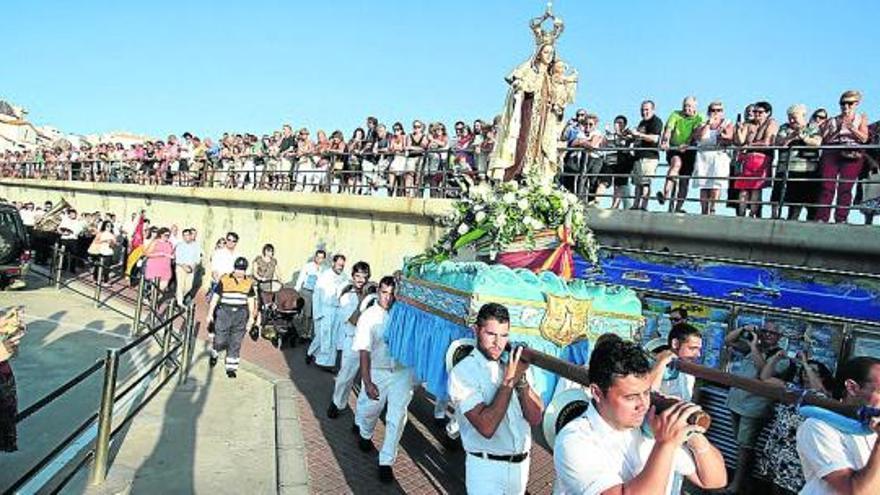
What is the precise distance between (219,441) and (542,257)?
399 cm

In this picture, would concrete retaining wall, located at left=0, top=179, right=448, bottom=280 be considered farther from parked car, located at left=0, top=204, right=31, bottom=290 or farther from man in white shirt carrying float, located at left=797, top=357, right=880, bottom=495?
man in white shirt carrying float, located at left=797, top=357, right=880, bottom=495

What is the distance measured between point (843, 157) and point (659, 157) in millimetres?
2663

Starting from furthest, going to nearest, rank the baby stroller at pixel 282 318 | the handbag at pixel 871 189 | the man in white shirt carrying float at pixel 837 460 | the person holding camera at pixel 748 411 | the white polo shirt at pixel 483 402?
the baby stroller at pixel 282 318
the handbag at pixel 871 189
the person holding camera at pixel 748 411
the white polo shirt at pixel 483 402
the man in white shirt carrying float at pixel 837 460

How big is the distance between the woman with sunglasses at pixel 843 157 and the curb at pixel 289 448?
6.73 m

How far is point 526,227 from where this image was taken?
19.5ft

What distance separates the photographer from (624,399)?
2504mm

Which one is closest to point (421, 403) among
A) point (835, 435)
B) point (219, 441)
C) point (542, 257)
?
point (219, 441)

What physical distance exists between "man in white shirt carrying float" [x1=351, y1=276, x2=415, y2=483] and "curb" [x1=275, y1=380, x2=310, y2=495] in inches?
27.7

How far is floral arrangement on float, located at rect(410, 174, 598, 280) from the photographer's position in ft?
19.4

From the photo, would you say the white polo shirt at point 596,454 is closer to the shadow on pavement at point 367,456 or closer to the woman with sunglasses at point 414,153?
the shadow on pavement at point 367,456

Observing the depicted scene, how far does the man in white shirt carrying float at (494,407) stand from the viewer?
3643 millimetres

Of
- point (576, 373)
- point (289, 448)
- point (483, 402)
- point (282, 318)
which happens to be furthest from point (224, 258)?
point (576, 373)

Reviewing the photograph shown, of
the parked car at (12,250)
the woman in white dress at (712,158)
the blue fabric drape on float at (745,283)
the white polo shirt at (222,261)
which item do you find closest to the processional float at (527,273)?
the blue fabric drape on float at (745,283)

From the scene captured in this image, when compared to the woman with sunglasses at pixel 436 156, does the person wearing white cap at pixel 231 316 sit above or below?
below
